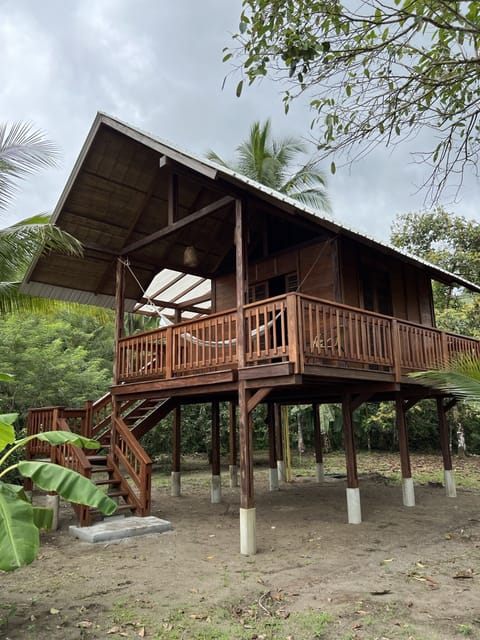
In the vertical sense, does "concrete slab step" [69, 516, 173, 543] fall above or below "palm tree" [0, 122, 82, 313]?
below

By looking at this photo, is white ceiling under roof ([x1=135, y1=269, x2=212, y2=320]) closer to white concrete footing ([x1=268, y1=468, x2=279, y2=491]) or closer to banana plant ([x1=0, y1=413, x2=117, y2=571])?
white concrete footing ([x1=268, y1=468, x2=279, y2=491])

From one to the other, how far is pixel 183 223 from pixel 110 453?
4737mm

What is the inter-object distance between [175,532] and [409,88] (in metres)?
7.34

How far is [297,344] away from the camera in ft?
21.6

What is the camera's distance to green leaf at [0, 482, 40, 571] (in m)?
3.65

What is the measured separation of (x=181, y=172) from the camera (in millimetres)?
8711

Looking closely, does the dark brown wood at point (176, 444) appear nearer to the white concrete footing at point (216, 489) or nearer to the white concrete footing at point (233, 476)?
the white concrete footing at point (216, 489)

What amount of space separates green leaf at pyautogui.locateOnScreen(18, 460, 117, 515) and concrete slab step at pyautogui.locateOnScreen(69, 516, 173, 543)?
3.61 metres

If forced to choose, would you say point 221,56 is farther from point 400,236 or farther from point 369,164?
point 400,236

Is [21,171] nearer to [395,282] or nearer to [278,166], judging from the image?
[395,282]

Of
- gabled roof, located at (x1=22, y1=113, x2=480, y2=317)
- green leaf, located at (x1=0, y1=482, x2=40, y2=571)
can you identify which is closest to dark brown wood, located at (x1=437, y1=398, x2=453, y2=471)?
gabled roof, located at (x1=22, y1=113, x2=480, y2=317)

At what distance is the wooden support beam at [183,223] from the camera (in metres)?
8.30

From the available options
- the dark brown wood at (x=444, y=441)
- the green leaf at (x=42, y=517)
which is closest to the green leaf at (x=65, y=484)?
the green leaf at (x=42, y=517)

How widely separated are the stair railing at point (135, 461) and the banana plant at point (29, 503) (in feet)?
12.2
